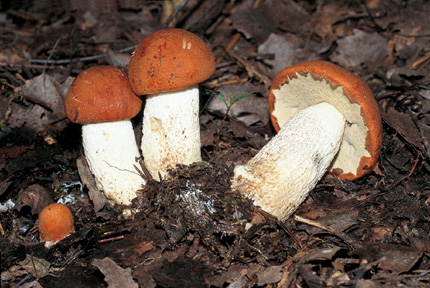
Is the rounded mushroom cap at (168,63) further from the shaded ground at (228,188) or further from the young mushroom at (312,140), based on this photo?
the young mushroom at (312,140)

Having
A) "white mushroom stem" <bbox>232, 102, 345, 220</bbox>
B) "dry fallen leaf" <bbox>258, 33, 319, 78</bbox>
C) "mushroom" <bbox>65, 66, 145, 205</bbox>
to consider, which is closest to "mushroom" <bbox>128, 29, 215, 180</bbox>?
"mushroom" <bbox>65, 66, 145, 205</bbox>

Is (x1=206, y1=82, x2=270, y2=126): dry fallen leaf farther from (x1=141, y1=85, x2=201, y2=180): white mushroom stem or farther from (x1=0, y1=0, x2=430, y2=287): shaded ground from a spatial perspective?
(x1=141, y1=85, x2=201, y2=180): white mushroom stem

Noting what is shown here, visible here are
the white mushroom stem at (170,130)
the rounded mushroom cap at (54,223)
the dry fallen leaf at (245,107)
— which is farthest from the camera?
the dry fallen leaf at (245,107)

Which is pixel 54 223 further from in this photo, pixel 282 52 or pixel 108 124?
pixel 282 52

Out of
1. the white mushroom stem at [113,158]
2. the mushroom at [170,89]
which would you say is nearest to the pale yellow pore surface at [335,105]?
the mushroom at [170,89]

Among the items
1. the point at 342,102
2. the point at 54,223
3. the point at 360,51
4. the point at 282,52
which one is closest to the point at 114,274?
the point at 54,223

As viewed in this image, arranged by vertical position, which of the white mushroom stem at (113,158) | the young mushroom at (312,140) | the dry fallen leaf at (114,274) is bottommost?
the dry fallen leaf at (114,274)
